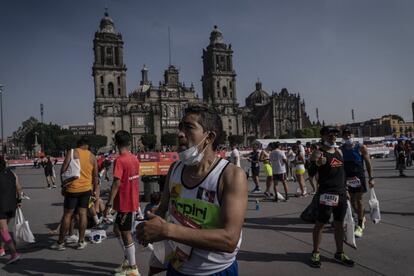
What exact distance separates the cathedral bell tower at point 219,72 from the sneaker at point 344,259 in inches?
3395

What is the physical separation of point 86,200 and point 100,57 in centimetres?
8058

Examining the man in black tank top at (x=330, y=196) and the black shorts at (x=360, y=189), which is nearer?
the man in black tank top at (x=330, y=196)

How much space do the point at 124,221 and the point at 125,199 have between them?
290 millimetres

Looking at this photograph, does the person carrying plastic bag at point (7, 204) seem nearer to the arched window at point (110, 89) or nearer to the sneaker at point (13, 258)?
the sneaker at point (13, 258)

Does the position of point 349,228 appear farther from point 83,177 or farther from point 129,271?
point 83,177

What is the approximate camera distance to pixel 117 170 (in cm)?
430

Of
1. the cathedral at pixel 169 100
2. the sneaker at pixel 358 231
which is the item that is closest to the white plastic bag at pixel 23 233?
the sneaker at pixel 358 231

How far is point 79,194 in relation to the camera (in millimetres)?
5305

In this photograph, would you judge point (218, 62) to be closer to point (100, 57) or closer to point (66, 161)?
point (100, 57)

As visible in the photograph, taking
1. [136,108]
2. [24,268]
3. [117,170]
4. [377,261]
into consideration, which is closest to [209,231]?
[117,170]

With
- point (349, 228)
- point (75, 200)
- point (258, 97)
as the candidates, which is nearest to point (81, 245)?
point (75, 200)

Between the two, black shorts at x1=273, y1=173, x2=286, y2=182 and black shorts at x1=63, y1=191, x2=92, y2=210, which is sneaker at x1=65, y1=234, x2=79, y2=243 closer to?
black shorts at x1=63, y1=191, x2=92, y2=210

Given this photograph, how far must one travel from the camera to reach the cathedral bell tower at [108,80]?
7831 cm

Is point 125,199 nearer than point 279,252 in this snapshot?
Yes
